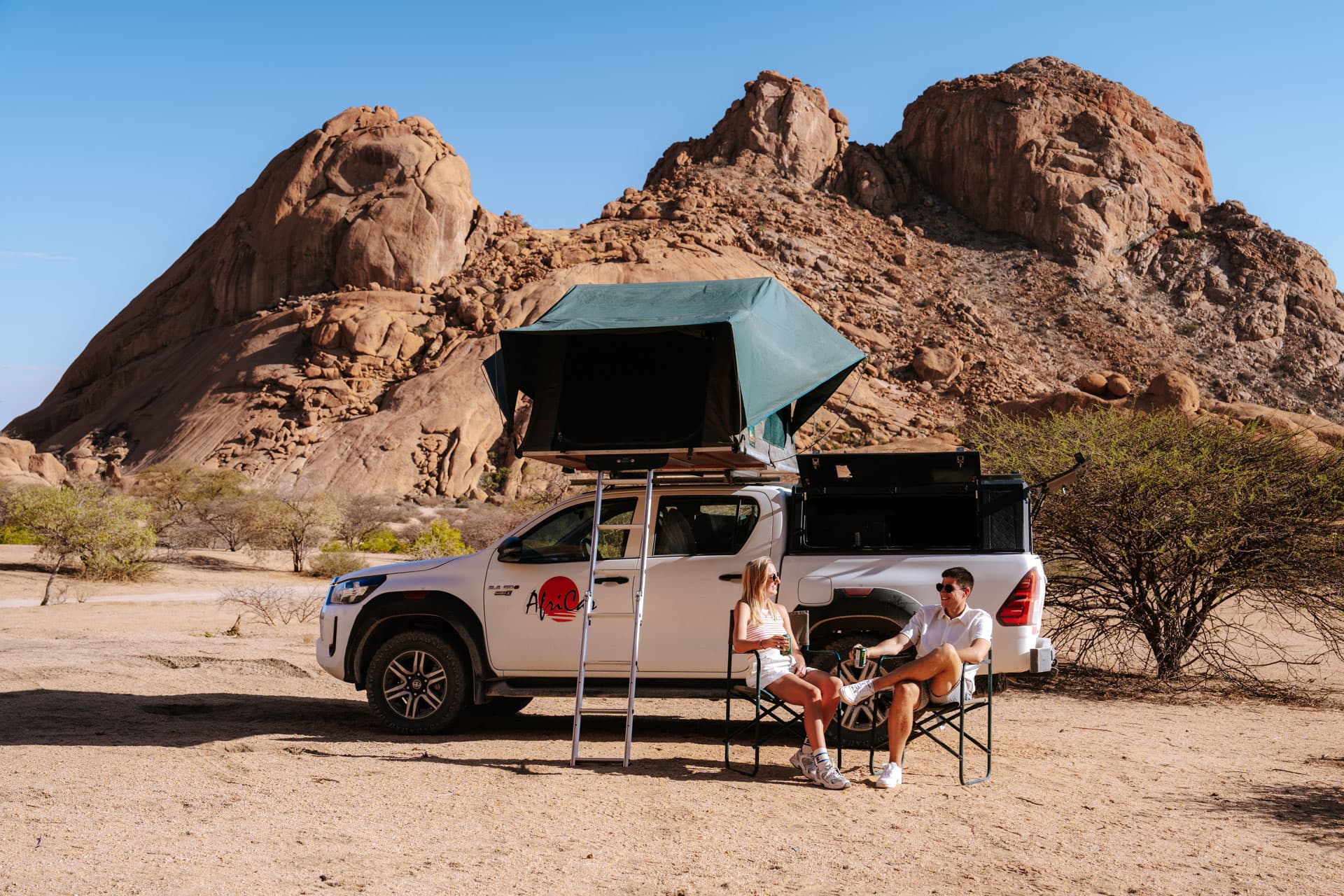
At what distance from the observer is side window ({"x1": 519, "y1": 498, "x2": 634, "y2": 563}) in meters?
8.92

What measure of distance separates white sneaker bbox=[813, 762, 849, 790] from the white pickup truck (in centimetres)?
121

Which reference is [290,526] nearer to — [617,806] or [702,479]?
[702,479]

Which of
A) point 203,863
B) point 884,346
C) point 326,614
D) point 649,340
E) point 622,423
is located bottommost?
point 203,863

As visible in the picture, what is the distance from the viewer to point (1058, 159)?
79000 mm

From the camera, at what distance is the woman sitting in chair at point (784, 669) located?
288 inches

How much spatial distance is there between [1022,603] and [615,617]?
294 centimetres

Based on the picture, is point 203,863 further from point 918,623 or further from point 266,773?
point 918,623

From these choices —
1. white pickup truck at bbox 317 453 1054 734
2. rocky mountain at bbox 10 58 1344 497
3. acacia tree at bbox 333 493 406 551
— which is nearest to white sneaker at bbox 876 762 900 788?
white pickup truck at bbox 317 453 1054 734

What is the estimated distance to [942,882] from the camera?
17.3 ft

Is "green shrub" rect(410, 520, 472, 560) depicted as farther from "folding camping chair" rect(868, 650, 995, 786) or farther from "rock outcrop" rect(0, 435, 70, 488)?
"rock outcrop" rect(0, 435, 70, 488)

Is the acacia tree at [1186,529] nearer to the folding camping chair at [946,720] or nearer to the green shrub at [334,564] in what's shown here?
the folding camping chair at [946,720]

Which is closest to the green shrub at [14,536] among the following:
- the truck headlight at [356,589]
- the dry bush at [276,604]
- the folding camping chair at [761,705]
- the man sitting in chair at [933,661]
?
the dry bush at [276,604]

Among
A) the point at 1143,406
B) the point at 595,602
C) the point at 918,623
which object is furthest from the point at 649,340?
the point at 1143,406

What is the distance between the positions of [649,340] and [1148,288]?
73.2 m
